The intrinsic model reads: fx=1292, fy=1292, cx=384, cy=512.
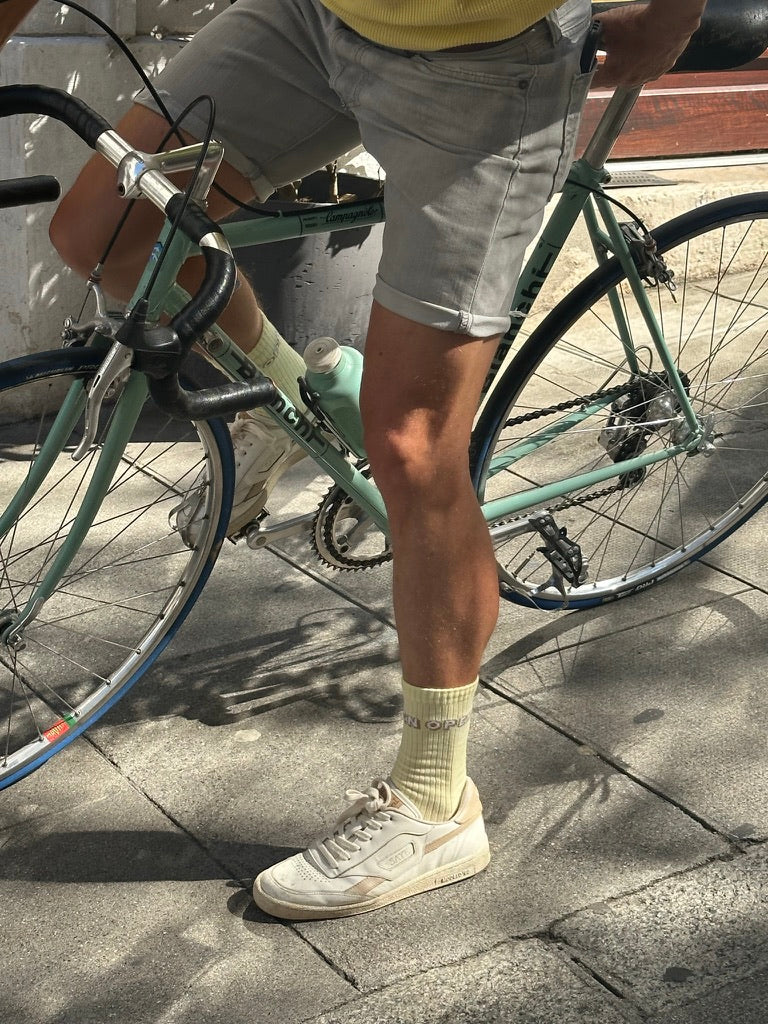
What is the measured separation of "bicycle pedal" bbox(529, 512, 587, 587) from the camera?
303 cm

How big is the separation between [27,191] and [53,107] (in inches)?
5.8

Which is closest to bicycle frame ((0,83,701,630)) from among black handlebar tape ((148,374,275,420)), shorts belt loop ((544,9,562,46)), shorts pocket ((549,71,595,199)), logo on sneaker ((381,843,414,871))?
black handlebar tape ((148,374,275,420))

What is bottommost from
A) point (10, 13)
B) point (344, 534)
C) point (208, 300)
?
point (344, 534)

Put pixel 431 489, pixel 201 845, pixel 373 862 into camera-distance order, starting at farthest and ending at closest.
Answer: pixel 201 845 → pixel 373 862 → pixel 431 489

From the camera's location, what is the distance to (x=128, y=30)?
13.3 feet

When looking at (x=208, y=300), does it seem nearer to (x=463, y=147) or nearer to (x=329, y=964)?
(x=463, y=147)

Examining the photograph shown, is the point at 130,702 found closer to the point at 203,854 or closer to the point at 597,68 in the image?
the point at 203,854

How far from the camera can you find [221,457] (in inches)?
104

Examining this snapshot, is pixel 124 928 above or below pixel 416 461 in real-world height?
below

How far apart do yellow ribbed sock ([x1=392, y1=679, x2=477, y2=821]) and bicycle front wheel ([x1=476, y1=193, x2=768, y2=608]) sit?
706 millimetres

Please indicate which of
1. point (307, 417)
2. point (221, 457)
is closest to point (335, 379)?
point (307, 417)

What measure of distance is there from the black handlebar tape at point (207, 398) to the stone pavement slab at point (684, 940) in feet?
3.58

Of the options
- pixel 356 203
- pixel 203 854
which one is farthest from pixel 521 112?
pixel 203 854

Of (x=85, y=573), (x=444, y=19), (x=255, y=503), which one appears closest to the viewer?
(x=444, y=19)
